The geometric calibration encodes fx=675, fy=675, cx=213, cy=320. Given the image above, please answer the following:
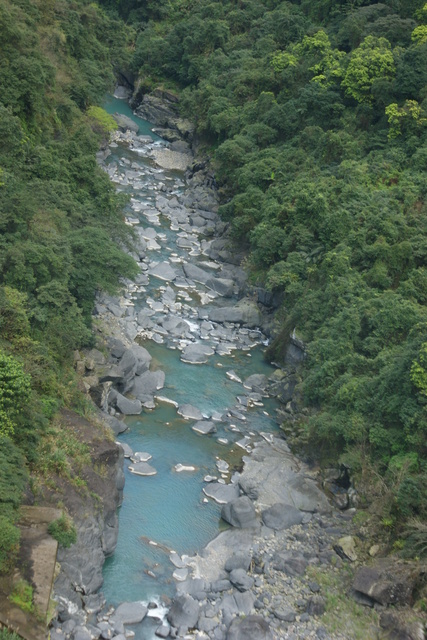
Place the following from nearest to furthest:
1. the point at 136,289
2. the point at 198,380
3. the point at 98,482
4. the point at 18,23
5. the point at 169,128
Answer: the point at 98,482, the point at 198,380, the point at 18,23, the point at 136,289, the point at 169,128

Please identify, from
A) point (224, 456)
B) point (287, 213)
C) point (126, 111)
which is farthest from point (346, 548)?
point (126, 111)

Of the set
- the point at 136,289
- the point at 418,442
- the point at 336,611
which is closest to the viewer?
the point at 336,611

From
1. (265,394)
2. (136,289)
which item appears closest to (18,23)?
(136,289)

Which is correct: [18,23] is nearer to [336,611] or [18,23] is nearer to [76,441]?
[76,441]

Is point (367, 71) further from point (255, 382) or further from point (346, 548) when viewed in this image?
point (346, 548)

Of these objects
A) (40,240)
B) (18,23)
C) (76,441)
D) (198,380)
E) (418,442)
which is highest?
(18,23)

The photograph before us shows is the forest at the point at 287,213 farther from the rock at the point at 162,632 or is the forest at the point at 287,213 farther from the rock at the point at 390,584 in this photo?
the rock at the point at 162,632
